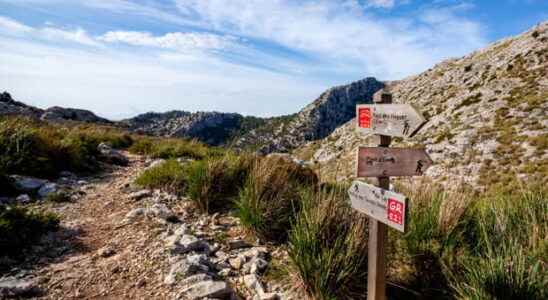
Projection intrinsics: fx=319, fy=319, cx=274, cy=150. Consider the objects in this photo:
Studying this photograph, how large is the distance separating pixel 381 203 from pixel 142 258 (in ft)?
10.9

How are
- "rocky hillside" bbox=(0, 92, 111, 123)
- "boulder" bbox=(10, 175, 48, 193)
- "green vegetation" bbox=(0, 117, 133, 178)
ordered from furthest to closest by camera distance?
"rocky hillside" bbox=(0, 92, 111, 123) < "green vegetation" bbox=(0, 117, 133, 178) < "boulder" bbox=(10, 175, 48, 193)

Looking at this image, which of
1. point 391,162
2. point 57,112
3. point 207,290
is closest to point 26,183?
point 207,290

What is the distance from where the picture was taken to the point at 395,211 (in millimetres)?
2922

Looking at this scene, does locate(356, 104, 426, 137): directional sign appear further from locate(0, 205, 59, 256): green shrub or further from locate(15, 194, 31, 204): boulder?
locate(15, 194, 31, 204): boulder

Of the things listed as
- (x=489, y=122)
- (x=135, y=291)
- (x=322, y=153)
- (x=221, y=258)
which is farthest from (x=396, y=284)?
(x=322, y=153)

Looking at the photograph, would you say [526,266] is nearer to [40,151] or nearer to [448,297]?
[448,297]

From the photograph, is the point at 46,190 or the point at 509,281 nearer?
the point at 509,281

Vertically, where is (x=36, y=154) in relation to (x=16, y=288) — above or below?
above

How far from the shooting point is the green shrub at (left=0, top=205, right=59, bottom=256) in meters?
4.52

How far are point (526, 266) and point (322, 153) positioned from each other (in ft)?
125

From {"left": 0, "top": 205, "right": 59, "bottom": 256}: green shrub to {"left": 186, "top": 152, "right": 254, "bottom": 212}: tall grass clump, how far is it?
2.48 metres

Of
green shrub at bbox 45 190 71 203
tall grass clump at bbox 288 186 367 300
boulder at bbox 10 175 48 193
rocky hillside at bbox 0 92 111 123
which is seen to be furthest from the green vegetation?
rocky hillside at bbox 0 92 111 123

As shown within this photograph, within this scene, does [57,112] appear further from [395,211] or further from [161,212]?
[395,211]

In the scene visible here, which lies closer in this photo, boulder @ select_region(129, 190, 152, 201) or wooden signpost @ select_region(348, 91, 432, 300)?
wooden signpost @ select_region(348, 91, 432, 300)
